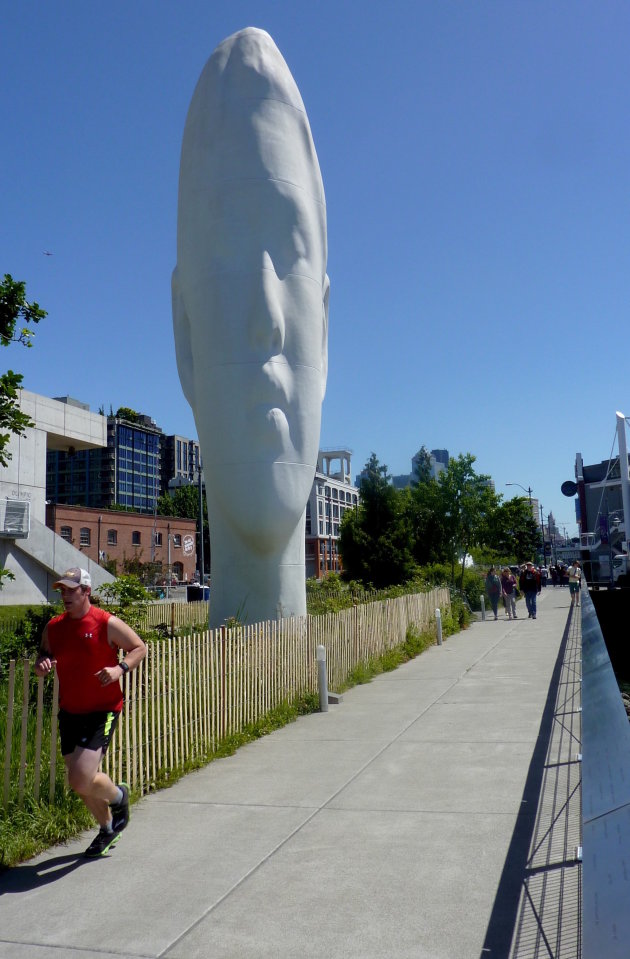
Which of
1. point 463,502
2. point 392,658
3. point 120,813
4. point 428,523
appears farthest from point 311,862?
point 428,523

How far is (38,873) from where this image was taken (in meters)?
4.95

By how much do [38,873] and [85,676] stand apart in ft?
3.97

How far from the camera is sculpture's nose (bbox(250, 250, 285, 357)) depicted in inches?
528

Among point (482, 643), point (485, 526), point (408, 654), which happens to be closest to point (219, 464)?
point (408, 654)

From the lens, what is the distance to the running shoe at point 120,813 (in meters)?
5.30

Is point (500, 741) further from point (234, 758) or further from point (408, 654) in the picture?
point (408, 654)

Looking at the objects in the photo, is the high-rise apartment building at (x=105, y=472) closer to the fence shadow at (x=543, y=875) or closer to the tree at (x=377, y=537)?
the tree at (x=377, y=537)

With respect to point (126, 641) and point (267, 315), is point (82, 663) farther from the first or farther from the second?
point (267, 315)

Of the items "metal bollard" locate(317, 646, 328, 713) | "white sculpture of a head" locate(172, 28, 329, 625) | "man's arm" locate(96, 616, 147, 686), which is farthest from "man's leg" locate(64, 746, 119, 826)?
"white sculpture of a head" locate(172, 28, 329, 625)

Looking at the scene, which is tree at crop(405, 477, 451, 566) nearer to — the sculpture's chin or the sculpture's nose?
the sculpture's chin

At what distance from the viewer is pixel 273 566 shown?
1380 cm

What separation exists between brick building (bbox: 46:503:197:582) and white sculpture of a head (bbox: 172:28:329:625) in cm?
4659

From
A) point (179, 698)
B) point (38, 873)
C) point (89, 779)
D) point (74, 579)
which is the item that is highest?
point (74, 579)

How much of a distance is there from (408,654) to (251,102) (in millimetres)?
10674
